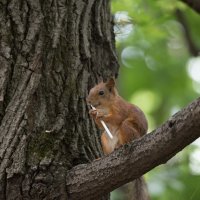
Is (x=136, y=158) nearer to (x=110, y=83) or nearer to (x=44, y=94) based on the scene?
(x=44, y=94)

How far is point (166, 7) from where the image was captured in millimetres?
4199

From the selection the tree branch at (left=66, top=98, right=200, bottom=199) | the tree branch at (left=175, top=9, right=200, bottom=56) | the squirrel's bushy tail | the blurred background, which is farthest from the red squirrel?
the tree branch at (left=175, top=9, right=200, bottom=56)

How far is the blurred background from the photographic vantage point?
4594 millimetres

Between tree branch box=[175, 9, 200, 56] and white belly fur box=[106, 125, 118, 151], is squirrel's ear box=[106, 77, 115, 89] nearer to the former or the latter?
white belly fur box=[106, 125, 118, 151]

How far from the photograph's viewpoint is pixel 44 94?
8.50 ft

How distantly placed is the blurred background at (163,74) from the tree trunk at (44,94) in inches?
59.0

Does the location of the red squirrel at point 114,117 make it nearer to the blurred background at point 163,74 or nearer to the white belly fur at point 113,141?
the white belly fur at point 113,141

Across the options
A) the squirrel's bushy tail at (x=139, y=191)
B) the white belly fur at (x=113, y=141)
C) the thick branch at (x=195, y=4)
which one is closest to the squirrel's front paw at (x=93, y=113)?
the white belly fur at (x=113, y=141)

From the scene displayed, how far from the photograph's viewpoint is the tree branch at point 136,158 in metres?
2.05

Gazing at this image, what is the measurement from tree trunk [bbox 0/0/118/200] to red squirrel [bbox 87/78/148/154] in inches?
2.7

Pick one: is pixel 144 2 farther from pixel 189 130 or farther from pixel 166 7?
pixel 189 130

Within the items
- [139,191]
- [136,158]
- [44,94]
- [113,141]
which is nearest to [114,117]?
[113,141]

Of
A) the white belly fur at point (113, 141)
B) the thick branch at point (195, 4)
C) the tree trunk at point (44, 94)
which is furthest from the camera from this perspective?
the white belly fur at point (113, 141)

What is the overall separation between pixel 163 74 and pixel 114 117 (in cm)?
337
